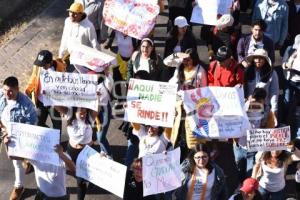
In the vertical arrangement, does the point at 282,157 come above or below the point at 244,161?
above

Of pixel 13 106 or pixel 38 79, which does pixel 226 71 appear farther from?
pixel 13 106

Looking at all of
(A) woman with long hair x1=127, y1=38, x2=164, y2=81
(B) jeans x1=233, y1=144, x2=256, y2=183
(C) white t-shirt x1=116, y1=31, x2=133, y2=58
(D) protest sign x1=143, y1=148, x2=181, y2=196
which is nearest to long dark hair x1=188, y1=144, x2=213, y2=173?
(D) protest sign x1=143, y1=148, x2=181, y2=196

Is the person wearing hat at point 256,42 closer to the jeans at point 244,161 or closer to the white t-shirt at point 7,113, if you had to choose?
the jeans at point 244,161

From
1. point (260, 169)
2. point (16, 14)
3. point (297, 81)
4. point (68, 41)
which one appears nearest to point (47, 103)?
point (68, 41)

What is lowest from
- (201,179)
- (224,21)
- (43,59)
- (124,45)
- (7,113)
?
(201,179)

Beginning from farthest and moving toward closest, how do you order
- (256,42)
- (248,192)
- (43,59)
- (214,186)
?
1. (256,42)
2. (43,59)
3. (214,186)
4. (248,192)

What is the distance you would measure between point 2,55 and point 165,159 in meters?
6.02

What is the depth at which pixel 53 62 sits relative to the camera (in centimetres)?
848

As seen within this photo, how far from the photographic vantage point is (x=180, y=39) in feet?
29.9

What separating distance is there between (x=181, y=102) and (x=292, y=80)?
6.85 feet

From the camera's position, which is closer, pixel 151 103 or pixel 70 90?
pixel 151 103

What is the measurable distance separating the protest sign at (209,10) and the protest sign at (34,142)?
364 cm

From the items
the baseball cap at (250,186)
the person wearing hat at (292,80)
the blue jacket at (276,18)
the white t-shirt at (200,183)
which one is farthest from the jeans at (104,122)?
the blue jacket at (276,18)

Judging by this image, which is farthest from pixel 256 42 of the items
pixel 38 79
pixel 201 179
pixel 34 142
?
pixel 34 142
